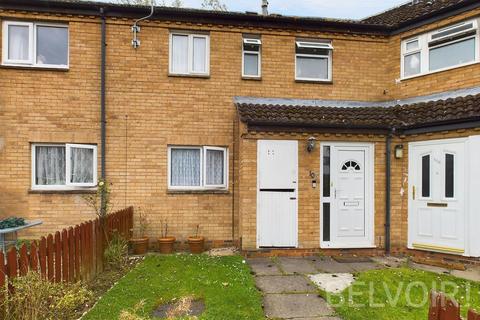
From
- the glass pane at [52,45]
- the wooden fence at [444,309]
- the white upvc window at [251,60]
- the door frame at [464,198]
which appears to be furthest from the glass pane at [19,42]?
the door frame at [464,198]

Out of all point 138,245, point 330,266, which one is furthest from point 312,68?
point 138,245

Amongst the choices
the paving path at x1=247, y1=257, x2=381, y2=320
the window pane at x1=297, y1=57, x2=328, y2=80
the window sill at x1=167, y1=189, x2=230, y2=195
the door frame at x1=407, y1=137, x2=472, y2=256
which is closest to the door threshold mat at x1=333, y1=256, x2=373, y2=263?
the paving path at x1=247, y1=257, x2=381, y2=320

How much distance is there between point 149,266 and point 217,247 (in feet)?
6.98

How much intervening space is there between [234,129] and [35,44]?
204 inches

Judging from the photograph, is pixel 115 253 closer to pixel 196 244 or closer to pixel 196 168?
pixel 196 244

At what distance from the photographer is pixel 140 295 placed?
4840 millimetres

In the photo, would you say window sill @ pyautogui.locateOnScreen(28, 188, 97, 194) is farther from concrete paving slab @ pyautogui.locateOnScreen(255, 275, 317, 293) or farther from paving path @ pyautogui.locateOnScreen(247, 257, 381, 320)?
concrete paving slab @ pyautogui.locateOnScreen(255, 275, 317, 293)

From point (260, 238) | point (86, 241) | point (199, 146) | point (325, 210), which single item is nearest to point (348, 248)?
point (325, 210)

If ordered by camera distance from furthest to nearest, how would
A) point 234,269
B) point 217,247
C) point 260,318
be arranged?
point 217,247
point 234,269
point 260,318

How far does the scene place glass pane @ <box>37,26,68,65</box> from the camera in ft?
25.9

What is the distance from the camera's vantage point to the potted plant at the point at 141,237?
7.40 m

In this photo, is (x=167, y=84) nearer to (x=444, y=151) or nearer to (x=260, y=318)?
(x=260, y=318)

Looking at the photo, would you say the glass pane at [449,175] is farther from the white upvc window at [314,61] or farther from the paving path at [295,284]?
the white upvc window at [314,61]

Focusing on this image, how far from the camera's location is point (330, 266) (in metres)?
6.58
